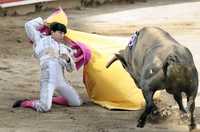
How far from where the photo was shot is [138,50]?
620 centimetres

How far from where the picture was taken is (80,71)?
887 cm

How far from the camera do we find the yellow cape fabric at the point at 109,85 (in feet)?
23.2

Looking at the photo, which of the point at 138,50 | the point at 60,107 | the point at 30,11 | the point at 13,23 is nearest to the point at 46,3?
the point at 30,11

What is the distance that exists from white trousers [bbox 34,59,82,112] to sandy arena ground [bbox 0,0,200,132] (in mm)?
93

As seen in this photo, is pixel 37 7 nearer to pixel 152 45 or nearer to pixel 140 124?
pixel 152 45

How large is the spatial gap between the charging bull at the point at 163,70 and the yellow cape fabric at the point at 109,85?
86cm

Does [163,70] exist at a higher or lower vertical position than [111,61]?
higher

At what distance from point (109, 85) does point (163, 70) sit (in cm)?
167

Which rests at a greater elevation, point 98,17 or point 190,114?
point 190,114

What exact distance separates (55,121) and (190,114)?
→ 1284 mm

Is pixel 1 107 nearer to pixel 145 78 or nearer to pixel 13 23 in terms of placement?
pixel 145 78

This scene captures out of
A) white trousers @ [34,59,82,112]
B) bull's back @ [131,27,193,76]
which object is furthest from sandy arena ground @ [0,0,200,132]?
bull's back @ [131,27,193,76]

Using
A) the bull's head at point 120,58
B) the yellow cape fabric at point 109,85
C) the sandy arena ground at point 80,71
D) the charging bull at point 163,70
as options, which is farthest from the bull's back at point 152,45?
the yellow cape fabric at point 109,85

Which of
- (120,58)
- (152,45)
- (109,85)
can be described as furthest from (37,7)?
(152,45)
